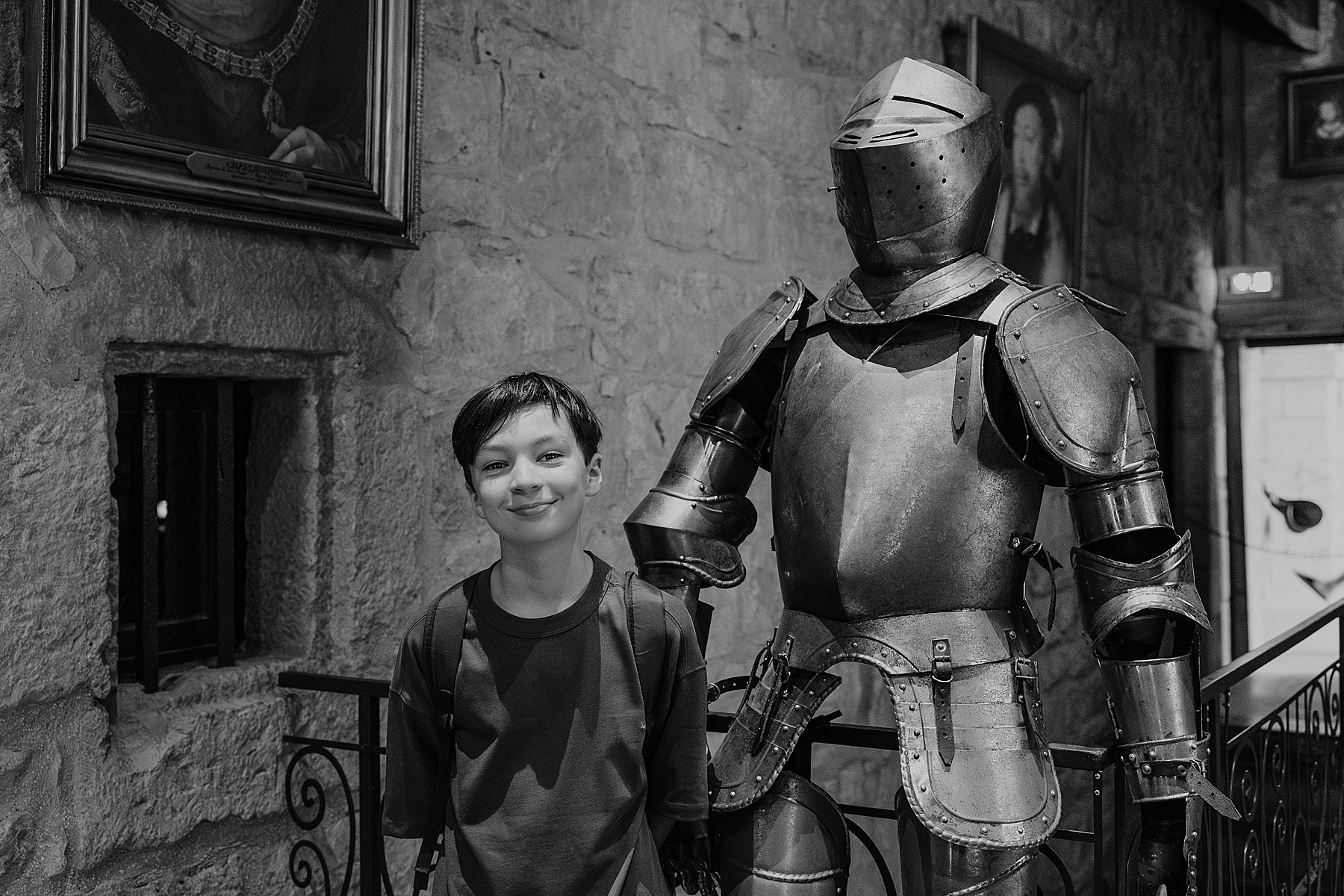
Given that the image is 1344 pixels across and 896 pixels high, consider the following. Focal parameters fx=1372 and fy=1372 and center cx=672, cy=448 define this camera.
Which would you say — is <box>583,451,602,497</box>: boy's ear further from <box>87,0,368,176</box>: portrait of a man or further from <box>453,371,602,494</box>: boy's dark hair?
<box>87,0,368,176</box>: portrait of a man

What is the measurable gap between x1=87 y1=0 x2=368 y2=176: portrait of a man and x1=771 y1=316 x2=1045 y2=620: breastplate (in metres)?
0.94

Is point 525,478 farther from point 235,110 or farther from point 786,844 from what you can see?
point 235,110

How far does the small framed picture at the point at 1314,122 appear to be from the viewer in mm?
5906

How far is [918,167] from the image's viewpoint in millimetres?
1780

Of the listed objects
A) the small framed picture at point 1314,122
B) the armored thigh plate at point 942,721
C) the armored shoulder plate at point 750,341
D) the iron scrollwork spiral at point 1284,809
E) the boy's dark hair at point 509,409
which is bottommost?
the iron scrollwork spiral at point 1284,809

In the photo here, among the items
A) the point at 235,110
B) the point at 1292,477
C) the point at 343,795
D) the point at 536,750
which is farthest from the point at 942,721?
the point at 1292,477

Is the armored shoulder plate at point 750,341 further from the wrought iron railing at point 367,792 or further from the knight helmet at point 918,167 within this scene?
→ the wrought iron railing at point 367,792

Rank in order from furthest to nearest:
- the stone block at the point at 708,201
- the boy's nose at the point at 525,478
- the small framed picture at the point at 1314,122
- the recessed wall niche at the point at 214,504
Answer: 1. the small framed picture at the point at 1314,122
2. the stone block at the point at 708,201
3. the recessed wall niche at the point at 214,504
4. the boy's nose at the point at 525,478

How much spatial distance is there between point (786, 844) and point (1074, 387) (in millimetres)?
673

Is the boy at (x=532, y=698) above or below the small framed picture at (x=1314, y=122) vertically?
below

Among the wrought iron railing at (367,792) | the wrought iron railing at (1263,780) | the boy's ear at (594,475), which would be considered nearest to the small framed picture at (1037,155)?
the wrought iron railing at (1263,780)

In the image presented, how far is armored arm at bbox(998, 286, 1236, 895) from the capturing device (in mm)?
1642

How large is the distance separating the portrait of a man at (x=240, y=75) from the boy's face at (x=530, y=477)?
0.84 m

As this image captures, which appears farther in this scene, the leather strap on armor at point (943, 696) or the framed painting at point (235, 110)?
the framed painting at point (235, 110)
